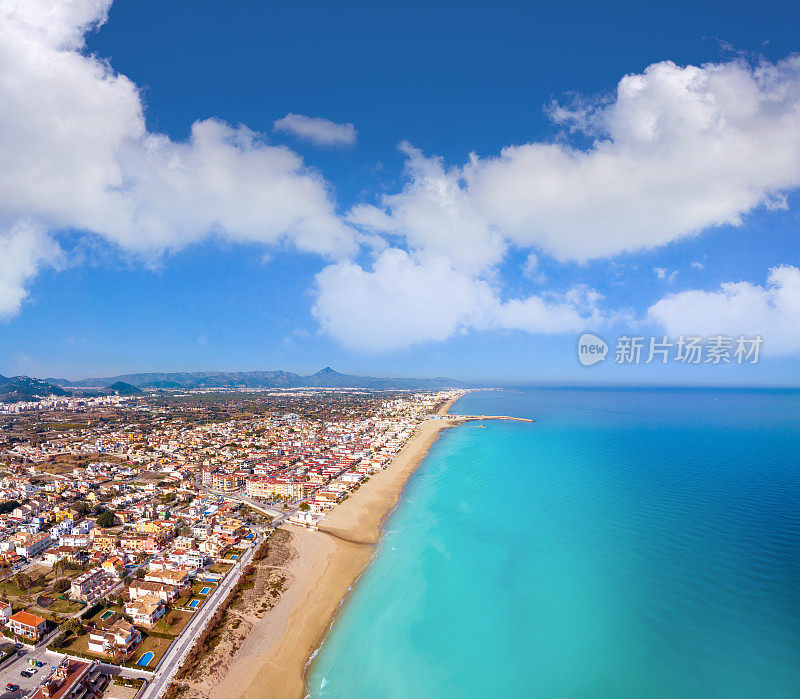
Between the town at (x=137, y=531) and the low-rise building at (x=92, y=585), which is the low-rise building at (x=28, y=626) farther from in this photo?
the low-rise building at (x=92, y=585)

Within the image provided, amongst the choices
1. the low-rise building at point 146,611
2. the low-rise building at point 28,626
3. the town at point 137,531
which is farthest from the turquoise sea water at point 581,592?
the low-rise building at point 28,626

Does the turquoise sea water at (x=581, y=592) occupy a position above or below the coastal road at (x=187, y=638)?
above

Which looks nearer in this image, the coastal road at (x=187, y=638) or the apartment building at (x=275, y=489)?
the coastal road at (x=187, y=638)

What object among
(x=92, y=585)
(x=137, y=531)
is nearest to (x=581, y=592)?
(x=92, y=585)

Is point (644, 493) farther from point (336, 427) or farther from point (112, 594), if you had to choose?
point (336, 427)

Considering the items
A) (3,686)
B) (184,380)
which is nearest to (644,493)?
(3,686)

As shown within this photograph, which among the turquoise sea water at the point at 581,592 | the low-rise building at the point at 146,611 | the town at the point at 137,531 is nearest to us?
the turquoise sea water at the point at 581,592

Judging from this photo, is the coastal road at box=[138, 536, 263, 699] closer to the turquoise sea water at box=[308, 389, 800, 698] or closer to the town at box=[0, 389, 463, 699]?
the town at box=[0, 389, 463, 699]
